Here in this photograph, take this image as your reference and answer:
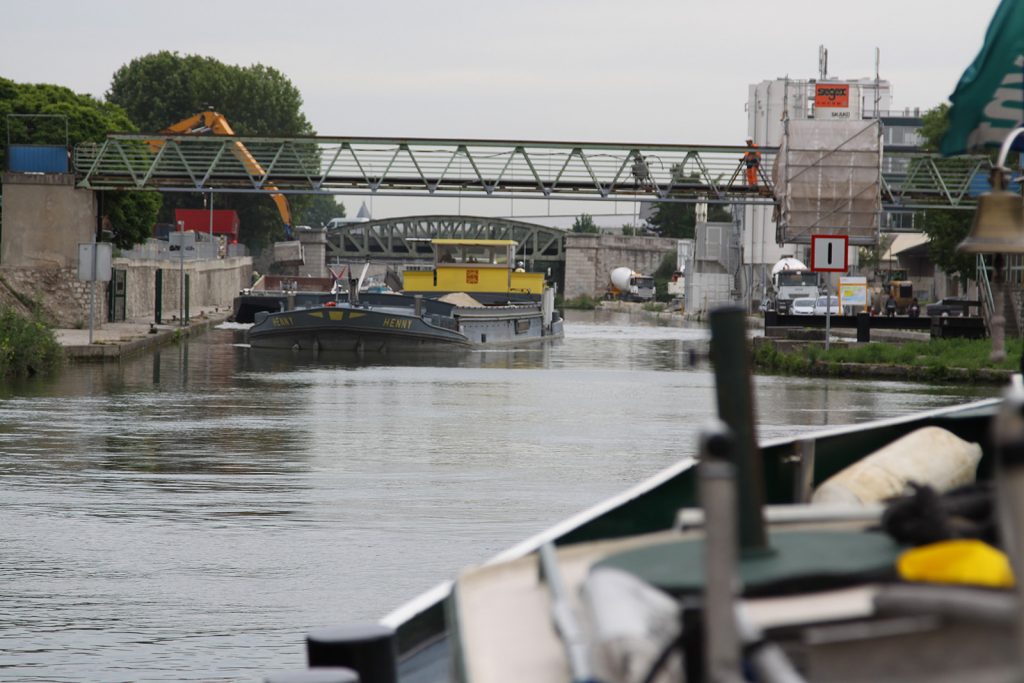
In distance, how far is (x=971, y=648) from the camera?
279cm

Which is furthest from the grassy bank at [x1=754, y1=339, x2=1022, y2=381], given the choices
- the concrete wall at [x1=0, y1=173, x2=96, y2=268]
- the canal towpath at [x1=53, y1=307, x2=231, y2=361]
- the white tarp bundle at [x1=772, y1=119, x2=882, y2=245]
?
the concrete wall at [x1=0, y1=173, x2=96, y2=268]

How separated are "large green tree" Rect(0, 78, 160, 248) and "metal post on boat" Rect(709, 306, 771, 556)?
52.2 m

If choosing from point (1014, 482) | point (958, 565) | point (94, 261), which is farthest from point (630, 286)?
point (1014, 482)

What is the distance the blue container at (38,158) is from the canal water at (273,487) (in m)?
16.2

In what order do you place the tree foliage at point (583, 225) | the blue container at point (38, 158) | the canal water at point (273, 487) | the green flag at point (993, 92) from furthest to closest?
the tree foliage at point (583, 225) < the blue container at point (38, 158) < the canal water at point (273, 487) < the green flag at point (993, 92)

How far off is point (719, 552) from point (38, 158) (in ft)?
142

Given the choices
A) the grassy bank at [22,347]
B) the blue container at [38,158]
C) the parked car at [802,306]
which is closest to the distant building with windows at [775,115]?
the parked car at [802,306]

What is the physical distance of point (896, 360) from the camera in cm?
3180

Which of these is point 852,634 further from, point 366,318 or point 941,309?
point 941,309

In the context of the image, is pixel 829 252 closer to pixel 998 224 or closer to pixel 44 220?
pixel 44 220

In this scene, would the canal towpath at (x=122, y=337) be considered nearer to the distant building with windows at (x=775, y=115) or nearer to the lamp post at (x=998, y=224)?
the lamp post at (x=998, y=224)

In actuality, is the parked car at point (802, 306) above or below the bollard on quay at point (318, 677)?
above

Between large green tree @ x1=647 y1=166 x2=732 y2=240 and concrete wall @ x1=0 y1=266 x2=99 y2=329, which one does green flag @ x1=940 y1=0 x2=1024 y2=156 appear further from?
large green tree @ x1=647 y1=166 x2=732 y2=240

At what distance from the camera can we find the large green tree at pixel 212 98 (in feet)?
316
